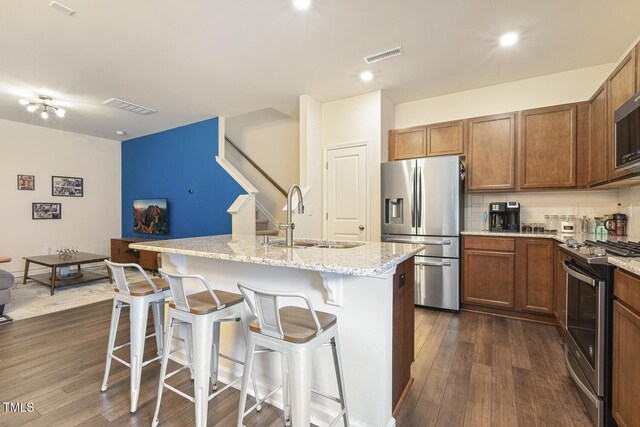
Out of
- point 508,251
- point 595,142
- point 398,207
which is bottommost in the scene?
point 508,251

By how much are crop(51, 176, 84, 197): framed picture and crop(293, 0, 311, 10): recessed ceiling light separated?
20.5ft

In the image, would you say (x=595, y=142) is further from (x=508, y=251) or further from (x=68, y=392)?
(x=68, y=392)

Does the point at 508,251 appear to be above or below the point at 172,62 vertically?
below

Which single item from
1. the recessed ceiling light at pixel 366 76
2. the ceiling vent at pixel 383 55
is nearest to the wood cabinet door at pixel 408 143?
the recessed ceiling light at pixel 366 76

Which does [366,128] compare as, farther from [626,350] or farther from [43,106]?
[43,106]

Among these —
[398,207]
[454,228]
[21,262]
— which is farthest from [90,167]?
[454,228]

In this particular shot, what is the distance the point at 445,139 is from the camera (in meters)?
3.90

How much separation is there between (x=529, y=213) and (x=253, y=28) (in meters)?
3.68

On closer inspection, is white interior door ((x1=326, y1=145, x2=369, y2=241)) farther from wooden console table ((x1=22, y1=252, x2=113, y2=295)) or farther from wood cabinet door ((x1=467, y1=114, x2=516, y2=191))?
wooden console table ((x1=22, y1=252, x2=113, y2=295))

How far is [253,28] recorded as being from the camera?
266 centimetres

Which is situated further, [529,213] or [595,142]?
[529,213]

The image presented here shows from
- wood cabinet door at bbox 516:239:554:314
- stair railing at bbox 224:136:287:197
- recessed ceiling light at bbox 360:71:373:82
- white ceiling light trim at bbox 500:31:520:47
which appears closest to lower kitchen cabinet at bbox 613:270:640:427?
wood cabinet door at bbox 516:239:554:314

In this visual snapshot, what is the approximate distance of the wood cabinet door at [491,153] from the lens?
11.6 feet

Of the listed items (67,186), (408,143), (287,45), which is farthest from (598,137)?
(67,186)
